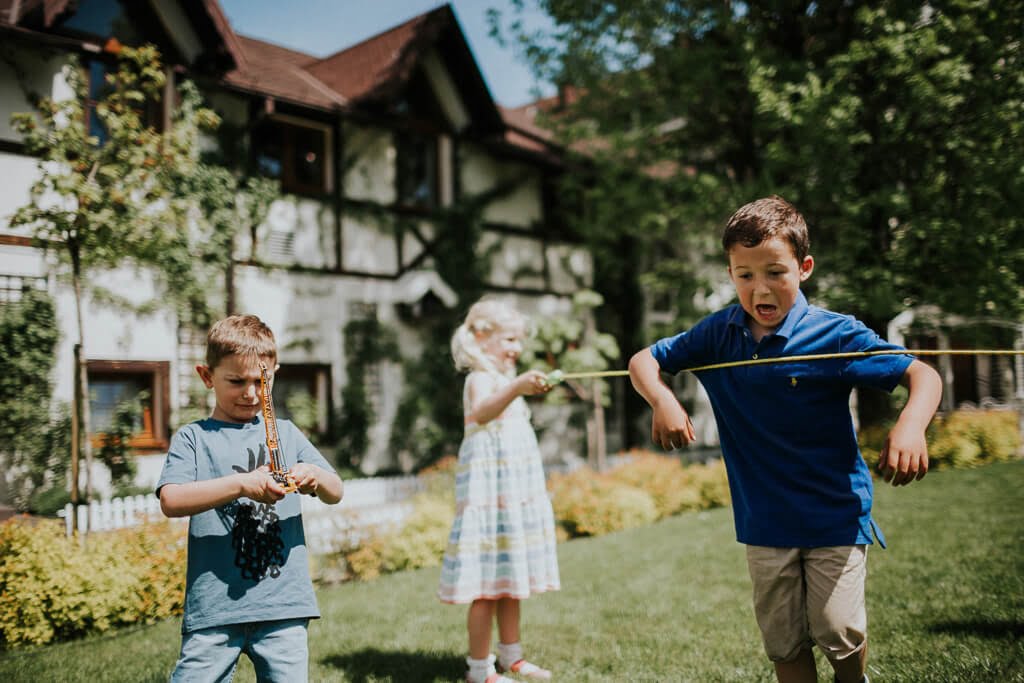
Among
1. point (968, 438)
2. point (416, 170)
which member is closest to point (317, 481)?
point (416, 170)

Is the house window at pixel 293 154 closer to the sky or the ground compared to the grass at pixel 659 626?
closer to the sky

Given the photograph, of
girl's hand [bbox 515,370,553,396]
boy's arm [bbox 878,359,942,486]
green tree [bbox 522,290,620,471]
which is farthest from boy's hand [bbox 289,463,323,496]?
green tree [bbox 522,290,620,471]

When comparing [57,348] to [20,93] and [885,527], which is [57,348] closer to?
[20,93]

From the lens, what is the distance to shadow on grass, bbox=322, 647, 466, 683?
391 cm

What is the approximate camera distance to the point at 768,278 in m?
2.52

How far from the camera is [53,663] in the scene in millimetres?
4527

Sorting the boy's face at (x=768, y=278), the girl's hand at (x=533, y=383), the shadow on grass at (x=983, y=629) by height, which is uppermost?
the boy's face at (x=768, y=278)

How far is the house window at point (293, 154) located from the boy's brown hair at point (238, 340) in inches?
359

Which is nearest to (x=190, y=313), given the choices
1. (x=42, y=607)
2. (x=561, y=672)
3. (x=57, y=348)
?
(x=57, y=348)

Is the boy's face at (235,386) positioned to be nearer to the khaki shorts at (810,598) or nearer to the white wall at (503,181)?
the khaki shorts at (810,598)

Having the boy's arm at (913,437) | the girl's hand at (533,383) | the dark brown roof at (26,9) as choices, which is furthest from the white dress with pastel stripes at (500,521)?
the dark brown roof at (26,9)

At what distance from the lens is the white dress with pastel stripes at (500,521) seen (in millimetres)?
3710

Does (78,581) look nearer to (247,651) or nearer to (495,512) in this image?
(495,512)

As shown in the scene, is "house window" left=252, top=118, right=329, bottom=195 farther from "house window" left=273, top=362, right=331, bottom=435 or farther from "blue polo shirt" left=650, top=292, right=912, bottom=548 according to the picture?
"blue polo shirt" left=650, top=292, right=912, bottom=548
